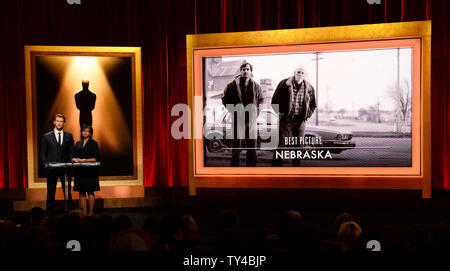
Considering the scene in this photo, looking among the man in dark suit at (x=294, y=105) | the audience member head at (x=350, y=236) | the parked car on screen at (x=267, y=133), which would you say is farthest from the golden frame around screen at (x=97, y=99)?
the audience member head at (x=350, y=236)

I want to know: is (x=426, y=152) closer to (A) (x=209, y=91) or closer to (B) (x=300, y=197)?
(B) (x=300, y=197)

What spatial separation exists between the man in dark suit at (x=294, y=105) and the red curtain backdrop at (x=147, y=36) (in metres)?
1.00

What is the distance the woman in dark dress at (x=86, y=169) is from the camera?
475 cm

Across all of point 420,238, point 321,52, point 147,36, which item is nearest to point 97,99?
point 147,36

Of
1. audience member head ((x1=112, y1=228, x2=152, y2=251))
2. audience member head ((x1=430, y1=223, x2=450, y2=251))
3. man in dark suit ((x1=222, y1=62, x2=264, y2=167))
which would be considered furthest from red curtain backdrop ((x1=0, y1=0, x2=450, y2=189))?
audience member head ((x1=112, y1=228, x2=152, y2=251))

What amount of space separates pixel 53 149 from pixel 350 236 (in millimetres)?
3845

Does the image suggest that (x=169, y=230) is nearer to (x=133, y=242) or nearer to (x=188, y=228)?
(x=188, y=228)

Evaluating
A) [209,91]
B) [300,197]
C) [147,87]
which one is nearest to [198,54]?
[209,91]

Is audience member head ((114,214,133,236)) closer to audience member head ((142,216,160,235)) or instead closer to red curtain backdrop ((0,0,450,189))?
audience member head ((142,216,160,235))

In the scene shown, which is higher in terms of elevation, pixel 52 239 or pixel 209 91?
pixel 209 91

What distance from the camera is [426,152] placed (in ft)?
17.6
